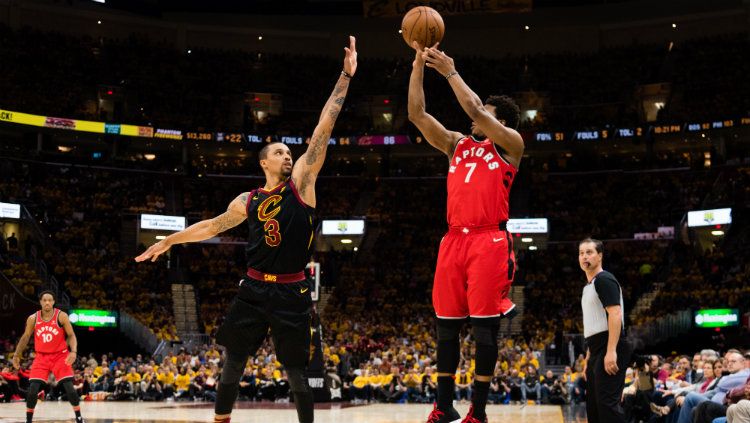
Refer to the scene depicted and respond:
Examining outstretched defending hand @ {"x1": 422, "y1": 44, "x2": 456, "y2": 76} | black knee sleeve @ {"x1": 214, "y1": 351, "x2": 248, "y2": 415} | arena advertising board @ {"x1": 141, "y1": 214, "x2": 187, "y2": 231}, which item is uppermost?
arena advertising board @ {"x1": 141, "y1": 214, "x2": 187, "y2": 231}

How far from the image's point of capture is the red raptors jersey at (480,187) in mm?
6590

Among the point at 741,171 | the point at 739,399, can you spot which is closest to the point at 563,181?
the point at 741,171

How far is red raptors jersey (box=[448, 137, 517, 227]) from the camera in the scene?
659cm

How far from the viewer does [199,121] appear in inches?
1569

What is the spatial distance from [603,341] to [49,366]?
326 inches

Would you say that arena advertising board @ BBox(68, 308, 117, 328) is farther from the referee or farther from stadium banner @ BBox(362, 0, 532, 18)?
the referee

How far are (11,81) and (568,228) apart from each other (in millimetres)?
24460

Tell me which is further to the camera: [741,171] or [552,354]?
[741,171]

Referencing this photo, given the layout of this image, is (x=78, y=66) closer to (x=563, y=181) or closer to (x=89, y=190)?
Answer: (x=89, y=190)

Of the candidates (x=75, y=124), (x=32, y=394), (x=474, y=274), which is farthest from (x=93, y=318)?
(x=474, y=274)

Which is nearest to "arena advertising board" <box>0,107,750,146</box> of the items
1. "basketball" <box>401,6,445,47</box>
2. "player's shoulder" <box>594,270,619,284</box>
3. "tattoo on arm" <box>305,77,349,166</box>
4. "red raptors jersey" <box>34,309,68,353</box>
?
"red raptors jersey" <box>34,309,68,353</box>

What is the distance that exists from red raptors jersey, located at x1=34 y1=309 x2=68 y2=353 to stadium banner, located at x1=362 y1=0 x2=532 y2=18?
30.1 metres

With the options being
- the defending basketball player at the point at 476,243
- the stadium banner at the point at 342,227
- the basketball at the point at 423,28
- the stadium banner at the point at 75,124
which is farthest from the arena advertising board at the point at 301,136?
the defending basketball player at the point at 476,243

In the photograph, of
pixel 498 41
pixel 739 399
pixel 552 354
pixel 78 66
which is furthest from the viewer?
pixel 498 41
